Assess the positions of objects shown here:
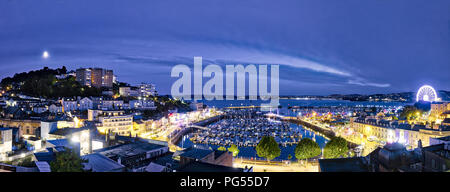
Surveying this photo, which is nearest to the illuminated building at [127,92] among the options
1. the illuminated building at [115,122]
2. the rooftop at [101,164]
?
the illuminated building at [115,122]

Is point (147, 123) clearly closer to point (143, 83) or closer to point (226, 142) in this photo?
point (226, 142)

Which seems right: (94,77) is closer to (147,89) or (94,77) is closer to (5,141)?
(147,89)

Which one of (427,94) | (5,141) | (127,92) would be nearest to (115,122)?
(5,141)

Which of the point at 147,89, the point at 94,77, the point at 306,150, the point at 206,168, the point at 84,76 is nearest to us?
the point at 206,168

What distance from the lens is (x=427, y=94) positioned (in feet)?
98.8

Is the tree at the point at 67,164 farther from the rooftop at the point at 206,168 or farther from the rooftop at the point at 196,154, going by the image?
the rooftop at the point at 196,154

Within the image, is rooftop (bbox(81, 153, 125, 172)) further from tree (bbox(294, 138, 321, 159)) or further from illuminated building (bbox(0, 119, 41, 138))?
illuminated building (bbox(0, 119, 41, 138))

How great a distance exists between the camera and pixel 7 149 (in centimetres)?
902
